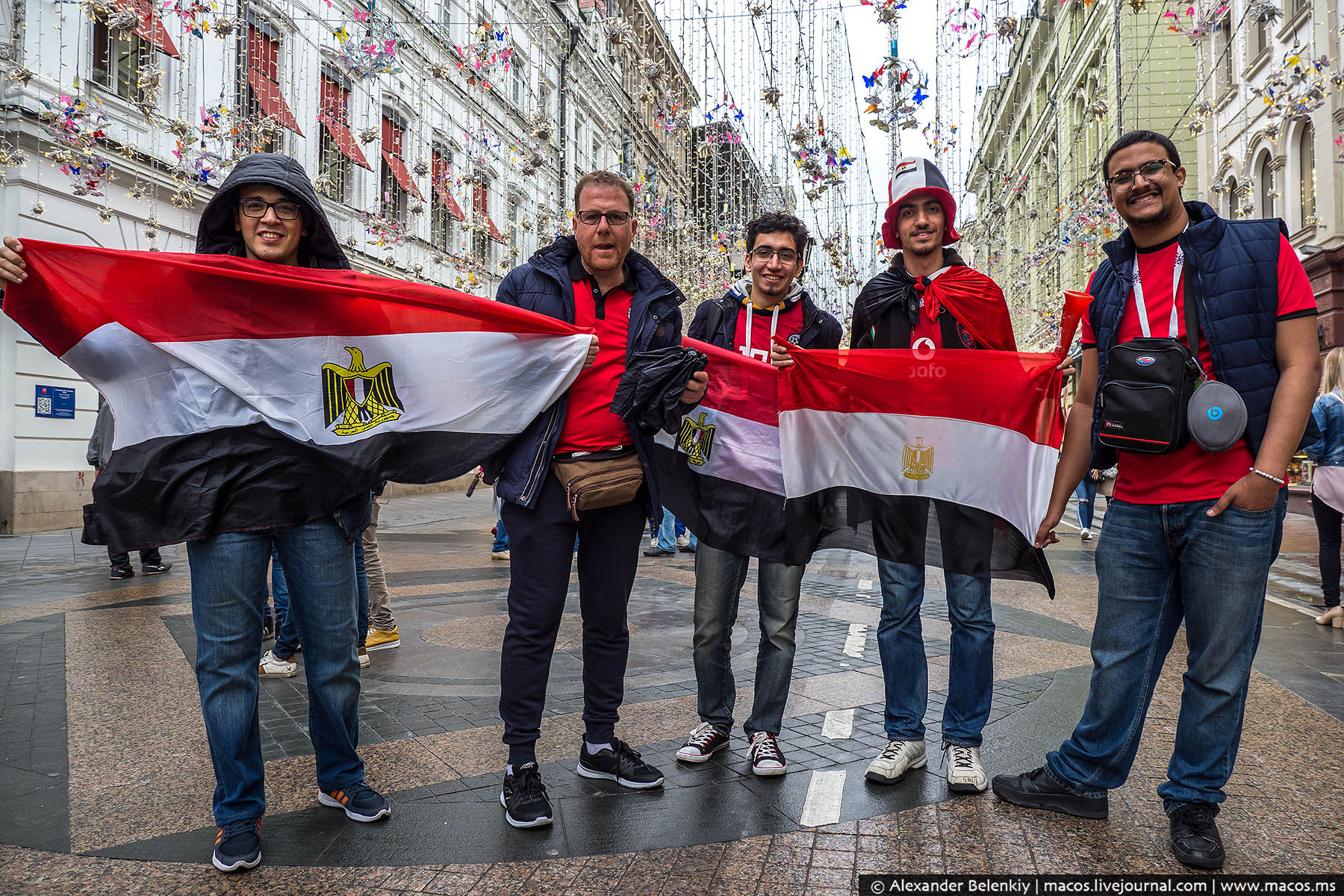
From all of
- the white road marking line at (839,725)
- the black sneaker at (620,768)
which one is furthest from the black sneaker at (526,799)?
the white road marking line at (839,725)

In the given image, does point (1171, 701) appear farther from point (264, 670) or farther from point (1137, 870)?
point (264, 670)

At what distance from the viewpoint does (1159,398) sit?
2.96 meters

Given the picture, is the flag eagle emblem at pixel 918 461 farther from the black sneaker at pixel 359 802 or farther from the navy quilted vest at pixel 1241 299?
the black sneaker at pixel 359 802

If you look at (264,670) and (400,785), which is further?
(264,670)

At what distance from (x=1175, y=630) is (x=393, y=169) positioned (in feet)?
61.7

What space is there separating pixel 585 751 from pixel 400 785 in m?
0.74

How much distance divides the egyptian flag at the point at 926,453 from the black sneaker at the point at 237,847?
2356mm

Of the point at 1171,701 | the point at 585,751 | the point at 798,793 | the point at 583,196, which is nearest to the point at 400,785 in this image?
→ the point at 585,751

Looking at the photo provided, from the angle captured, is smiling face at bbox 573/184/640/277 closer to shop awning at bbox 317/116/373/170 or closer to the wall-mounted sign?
shop awning at bbox 317/116/373/170

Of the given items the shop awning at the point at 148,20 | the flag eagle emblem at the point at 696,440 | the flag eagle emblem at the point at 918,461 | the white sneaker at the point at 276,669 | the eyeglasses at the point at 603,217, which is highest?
the shop awning at the point at 148,20

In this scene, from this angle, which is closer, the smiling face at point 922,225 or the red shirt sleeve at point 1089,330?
the red shirt sleeve at point 1089,330

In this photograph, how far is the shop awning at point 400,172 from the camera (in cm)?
1861

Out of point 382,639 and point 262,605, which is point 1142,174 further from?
point 382,639

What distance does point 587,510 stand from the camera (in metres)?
3.37
